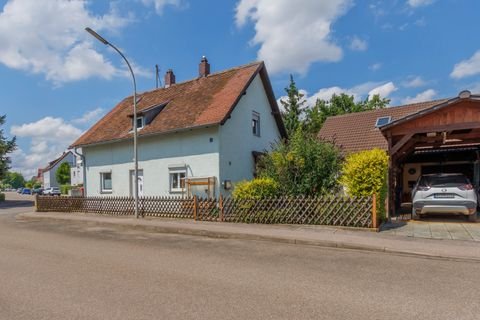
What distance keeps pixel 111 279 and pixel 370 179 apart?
8.06 metres

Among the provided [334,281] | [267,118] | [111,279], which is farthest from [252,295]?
[267,118]

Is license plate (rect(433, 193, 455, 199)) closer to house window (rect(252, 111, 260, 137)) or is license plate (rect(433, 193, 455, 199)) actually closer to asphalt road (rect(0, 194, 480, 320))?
asphalt road (rect(0, 194, 480, 320))

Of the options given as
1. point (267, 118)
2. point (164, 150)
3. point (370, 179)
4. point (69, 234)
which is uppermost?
point (267, 118)

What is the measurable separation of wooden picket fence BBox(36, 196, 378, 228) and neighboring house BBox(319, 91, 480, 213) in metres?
2.97

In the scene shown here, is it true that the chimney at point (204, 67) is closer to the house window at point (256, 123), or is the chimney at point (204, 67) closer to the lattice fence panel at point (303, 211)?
the house window at point (256, 123)

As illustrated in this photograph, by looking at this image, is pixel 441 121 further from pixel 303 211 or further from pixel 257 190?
pixel 257 190

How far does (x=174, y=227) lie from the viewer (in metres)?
11.1

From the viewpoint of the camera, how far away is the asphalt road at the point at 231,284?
13.5ft

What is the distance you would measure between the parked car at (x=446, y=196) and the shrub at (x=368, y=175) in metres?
1.23

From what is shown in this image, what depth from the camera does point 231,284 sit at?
516 centimetres

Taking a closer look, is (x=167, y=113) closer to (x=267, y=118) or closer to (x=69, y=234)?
(x=267, y=118)

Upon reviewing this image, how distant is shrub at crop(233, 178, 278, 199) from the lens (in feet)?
39.0

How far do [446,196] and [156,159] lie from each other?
514 inches

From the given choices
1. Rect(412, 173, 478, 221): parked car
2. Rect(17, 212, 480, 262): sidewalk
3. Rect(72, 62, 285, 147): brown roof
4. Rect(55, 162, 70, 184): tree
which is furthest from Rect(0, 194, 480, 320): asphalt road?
Rect(55, 162, 70, 184): tree
